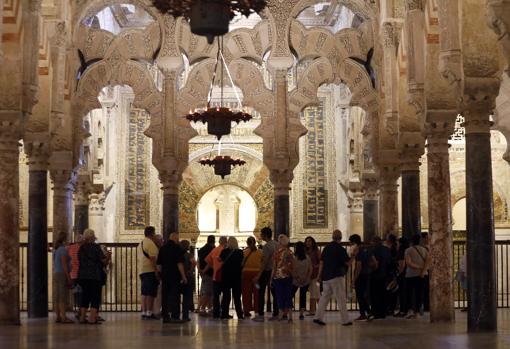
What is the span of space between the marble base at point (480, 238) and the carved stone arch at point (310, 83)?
6.92m

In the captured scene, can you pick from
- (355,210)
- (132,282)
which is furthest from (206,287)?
(355,210)

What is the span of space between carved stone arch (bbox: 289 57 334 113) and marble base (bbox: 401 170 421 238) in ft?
7.88

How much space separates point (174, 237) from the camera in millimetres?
12578

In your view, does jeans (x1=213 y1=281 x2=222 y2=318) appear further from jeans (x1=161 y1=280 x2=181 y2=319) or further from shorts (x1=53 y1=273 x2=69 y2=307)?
shorts (x1=53 y1=273 x2=69 y2=307)

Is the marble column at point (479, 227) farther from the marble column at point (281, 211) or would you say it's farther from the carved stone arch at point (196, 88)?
the carved stone arch at point (196, 88)

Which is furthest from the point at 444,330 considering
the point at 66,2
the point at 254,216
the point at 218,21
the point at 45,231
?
the point at 254,216

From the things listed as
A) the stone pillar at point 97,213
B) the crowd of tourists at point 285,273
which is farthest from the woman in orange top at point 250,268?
the stone pillar at point 97,213

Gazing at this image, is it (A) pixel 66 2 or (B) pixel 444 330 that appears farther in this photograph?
(A) pixel 66 2

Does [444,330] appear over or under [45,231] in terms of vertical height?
under

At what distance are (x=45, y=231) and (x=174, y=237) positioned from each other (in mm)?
3406

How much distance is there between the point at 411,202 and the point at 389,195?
4.21 feet

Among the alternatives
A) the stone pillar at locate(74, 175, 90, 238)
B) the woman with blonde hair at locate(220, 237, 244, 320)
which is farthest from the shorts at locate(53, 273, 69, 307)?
the stone pillar at locate(74, 175, 90, 238)

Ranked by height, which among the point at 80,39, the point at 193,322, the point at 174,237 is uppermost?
the point at 80,39

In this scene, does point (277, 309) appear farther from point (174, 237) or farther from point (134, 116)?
point (134, 116)
